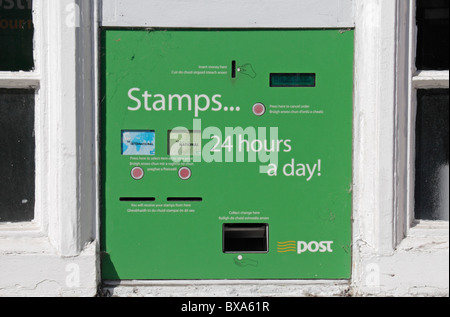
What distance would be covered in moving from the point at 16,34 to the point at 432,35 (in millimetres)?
2454

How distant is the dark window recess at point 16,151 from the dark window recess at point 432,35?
232 cm

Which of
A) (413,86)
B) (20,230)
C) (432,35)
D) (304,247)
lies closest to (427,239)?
(304,247)

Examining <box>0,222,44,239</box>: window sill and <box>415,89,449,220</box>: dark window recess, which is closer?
<box>0,222,44,239</box>: window sill

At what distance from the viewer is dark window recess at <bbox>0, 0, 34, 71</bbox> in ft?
11.4

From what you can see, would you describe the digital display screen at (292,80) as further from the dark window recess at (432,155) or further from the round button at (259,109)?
the dark window recess at (432,155)

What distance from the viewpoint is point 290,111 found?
3.47m

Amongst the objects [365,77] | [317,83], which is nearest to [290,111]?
[317,83]

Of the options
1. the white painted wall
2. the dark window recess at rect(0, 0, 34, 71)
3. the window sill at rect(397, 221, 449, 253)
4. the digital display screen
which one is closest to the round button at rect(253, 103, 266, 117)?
the digital display screen

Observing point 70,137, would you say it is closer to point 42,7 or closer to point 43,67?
point 43,67

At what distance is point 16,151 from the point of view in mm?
3469

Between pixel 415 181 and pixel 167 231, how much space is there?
4.95ft

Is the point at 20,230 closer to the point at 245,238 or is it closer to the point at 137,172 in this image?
the point at 137,172

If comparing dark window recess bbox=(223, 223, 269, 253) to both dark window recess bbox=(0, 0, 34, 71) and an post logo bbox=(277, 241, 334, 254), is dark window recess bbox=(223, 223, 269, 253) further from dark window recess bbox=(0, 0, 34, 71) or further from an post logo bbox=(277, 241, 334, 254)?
dark window recess bbox=(0, 0, 34, 71)

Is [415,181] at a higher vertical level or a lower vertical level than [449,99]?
lower
